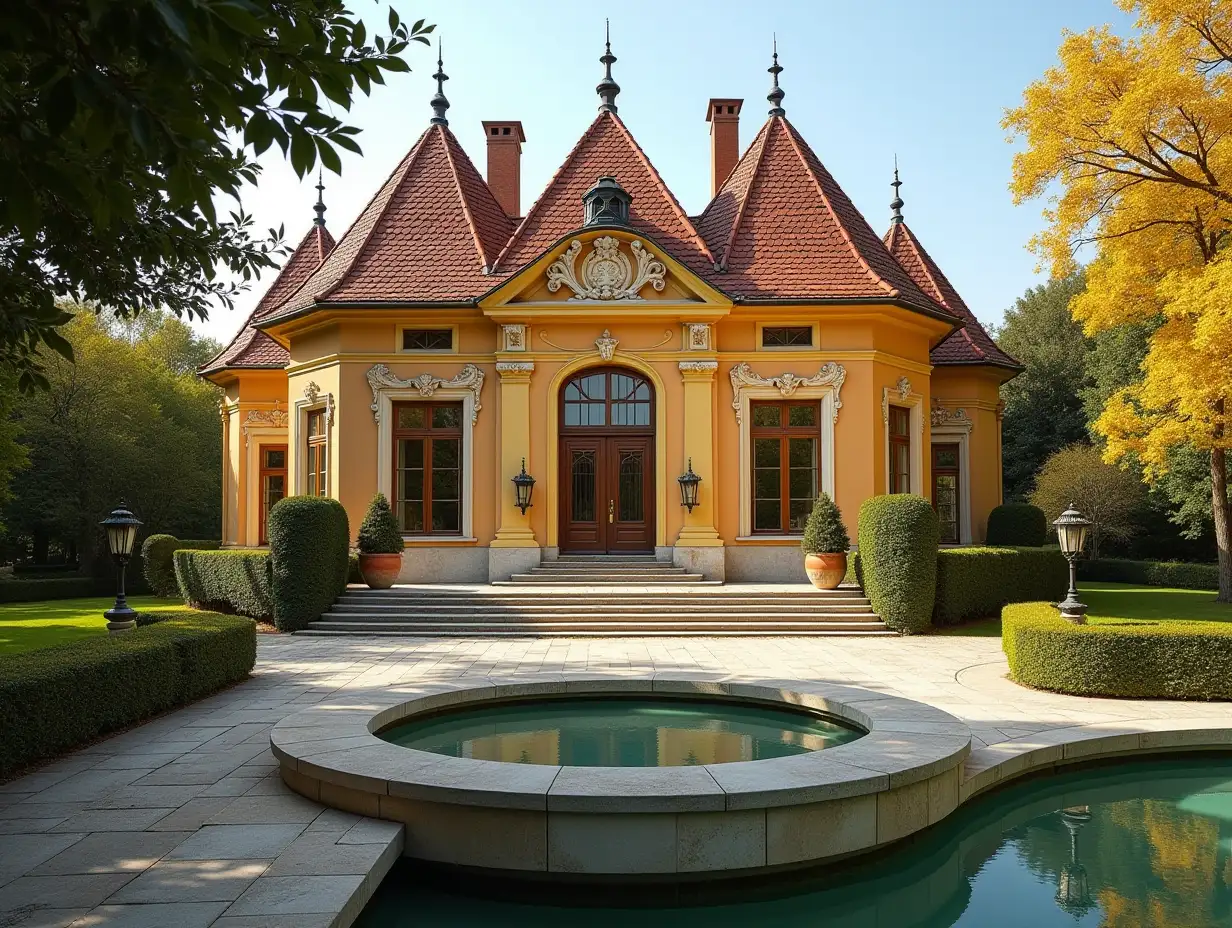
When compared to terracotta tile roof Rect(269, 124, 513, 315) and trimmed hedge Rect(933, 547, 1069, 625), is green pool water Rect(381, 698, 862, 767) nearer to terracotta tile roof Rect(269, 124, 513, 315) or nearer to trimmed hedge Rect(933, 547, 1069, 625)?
trimmed hedge Rect(933, 547, 1069, 625)

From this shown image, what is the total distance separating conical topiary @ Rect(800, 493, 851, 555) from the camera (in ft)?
47.6

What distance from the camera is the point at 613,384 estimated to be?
1700cm

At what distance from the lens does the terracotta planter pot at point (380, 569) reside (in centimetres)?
1491

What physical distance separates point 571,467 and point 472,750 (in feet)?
34.8

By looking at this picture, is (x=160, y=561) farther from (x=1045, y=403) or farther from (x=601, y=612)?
(x=1045, y=403)

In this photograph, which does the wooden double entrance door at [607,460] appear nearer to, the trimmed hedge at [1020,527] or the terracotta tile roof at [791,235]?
the terracotta tile roof at [791,235]

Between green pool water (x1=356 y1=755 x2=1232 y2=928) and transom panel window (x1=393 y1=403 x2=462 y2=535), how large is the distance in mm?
12304

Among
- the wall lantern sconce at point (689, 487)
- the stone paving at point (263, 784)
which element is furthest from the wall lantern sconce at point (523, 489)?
the stone paving at point (263, 784)

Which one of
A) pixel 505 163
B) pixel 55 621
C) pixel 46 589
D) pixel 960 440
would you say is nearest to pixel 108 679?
pixel 55 621

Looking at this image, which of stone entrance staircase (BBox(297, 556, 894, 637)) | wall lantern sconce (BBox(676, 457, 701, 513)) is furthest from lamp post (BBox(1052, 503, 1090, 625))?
wall lantern sconce (BBox(676, 457, 701, 513))

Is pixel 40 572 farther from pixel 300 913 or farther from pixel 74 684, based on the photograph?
pixel 300 913

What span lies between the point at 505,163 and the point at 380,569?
11093 millimetres

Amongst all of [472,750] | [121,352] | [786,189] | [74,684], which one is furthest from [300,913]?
[121,352]

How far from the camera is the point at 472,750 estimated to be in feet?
21.7
